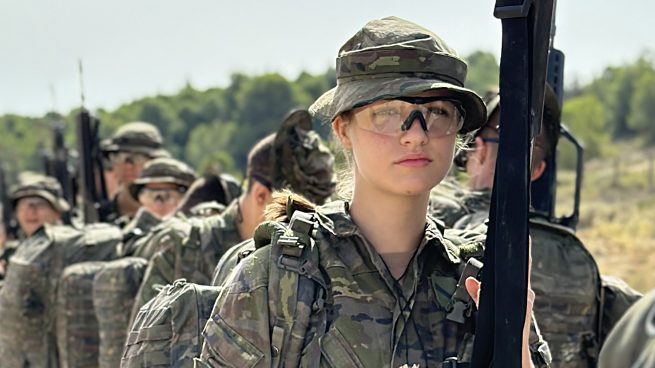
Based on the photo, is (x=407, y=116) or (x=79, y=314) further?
(x=79, y=314)

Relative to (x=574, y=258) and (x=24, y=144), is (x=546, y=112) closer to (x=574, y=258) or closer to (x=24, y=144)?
(x=574, y=258)

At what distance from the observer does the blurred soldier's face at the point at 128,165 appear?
35.2 feet

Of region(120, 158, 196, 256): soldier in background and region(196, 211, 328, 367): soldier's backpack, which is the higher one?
region(196, 211, 328, 367): soldier's backpack

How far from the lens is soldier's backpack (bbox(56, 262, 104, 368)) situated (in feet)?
26.9

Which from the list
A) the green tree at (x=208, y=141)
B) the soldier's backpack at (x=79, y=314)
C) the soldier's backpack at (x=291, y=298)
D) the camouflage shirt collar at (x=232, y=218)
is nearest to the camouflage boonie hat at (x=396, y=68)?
the soldier's backpack at (x=291, y=298)

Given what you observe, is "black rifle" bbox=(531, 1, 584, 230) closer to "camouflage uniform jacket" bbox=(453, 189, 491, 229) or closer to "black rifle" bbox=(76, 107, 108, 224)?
"camouflage uniform jacket" bbox=(453, 189, 491, 229)

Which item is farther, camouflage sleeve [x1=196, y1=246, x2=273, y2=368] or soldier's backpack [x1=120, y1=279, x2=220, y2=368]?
soldier's backpack [x1=120, y1=279, x2=220, y2=368]

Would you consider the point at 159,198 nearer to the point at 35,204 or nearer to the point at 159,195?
the point at 159,195

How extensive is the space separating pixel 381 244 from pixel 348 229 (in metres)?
0.12

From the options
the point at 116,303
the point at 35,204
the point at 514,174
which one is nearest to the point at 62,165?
the point at 35,204

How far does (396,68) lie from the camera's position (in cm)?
330

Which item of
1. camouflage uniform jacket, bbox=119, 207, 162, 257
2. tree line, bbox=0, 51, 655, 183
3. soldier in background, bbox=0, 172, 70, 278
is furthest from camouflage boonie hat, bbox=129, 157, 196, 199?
tree line, bbox=0, 51, 655, 183

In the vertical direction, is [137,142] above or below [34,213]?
above

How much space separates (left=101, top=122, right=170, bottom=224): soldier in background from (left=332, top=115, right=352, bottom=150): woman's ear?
709cm
